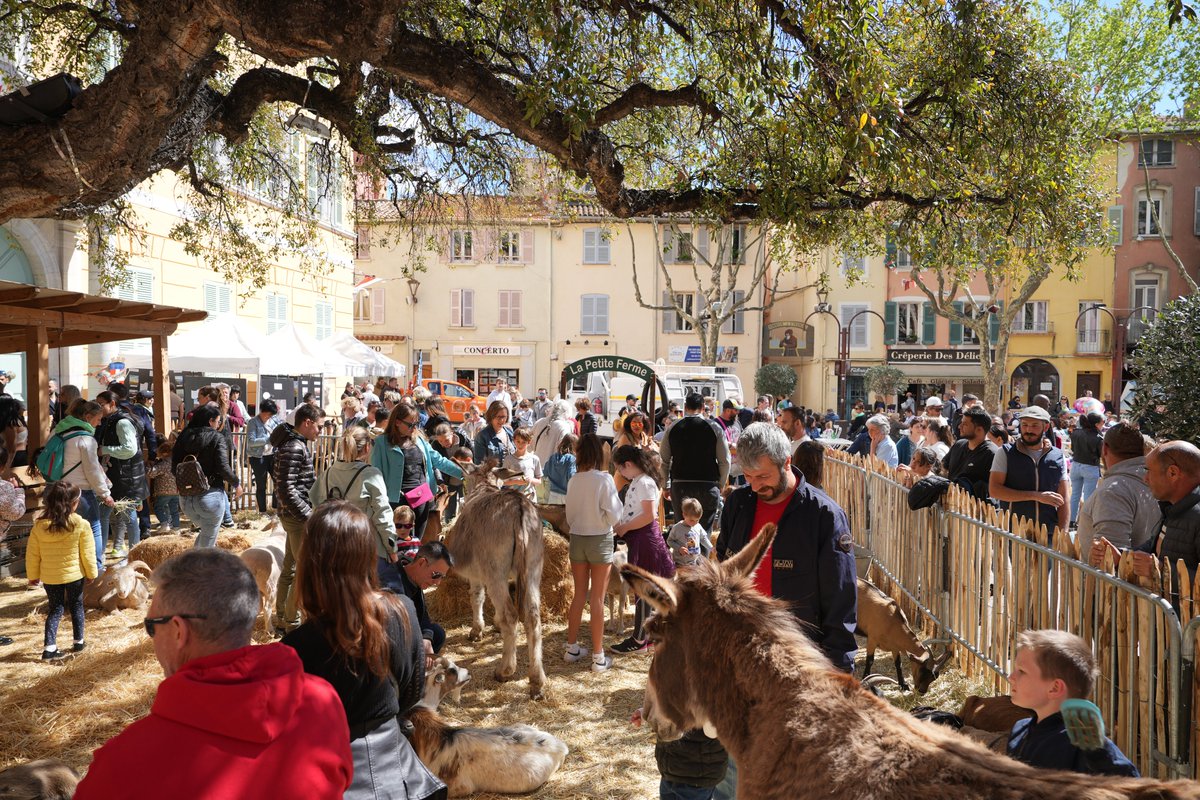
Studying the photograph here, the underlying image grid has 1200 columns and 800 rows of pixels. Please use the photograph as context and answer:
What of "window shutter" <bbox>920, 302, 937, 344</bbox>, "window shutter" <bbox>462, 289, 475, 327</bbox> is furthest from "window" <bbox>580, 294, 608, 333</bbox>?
"window shutter" <bbox>920, 302, 937, 344</bbox>

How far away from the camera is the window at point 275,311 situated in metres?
23.3

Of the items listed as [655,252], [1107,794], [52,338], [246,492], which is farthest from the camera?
[655,252]

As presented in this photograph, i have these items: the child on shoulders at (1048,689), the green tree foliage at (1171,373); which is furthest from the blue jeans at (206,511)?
the green tree foliage at (1171,373)

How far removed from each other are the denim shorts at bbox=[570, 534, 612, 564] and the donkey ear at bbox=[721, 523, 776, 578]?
3.85 meters

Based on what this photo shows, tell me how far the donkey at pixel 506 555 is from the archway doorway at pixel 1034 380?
39.0 meters

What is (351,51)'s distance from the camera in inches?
210

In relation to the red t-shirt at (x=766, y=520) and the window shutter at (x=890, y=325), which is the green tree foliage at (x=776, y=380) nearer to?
the window shutter at (x=890, y=325)

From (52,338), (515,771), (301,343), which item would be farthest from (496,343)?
(515,771)

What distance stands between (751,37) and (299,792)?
546 centimetres

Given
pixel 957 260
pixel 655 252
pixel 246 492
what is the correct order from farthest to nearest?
pixel 655 252
pixel 246 492
pixel 957 260

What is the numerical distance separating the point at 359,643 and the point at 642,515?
440 centimetres

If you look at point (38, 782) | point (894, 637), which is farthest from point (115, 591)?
point (894, 637)

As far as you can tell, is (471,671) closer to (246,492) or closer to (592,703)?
(592,703)

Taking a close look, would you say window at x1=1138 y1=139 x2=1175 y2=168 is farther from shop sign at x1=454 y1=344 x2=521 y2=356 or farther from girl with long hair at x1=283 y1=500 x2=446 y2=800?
girl with long hair at x1=283 y1=500 x2=446 y2=800
